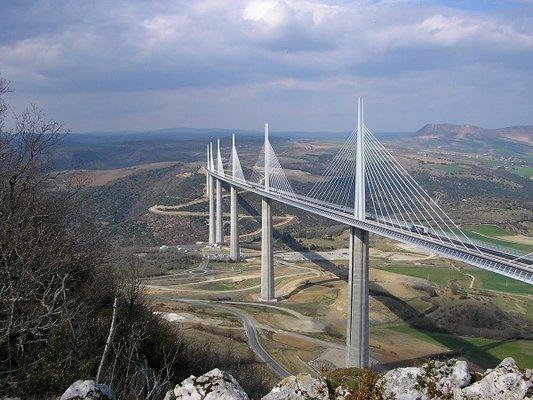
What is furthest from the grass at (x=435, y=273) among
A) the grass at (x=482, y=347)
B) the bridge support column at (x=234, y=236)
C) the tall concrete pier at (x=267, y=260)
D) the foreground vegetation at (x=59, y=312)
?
the foreground vegetation at (x=59, y=312)

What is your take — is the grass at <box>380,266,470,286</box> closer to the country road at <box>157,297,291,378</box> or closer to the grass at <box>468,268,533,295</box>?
the grass at <box>468,268,533,295</box>

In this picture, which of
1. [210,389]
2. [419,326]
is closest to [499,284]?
[419,326]

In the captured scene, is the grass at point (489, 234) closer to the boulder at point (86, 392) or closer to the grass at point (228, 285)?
the grass at point (228, 285)

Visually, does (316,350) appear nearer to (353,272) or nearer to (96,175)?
(353,272)

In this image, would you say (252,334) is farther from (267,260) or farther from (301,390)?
(301,390)

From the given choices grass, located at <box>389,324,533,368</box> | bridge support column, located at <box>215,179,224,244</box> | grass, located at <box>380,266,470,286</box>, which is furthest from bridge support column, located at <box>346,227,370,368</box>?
bridge support column, located at <box>215,179,224,244</box>

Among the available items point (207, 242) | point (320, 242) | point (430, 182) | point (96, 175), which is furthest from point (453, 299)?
point (96, 175)
